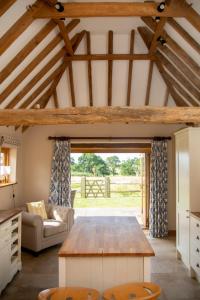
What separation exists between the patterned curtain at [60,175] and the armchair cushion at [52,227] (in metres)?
0.95

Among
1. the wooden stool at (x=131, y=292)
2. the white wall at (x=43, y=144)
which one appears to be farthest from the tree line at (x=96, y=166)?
the wooden stool at (x=131, y=292)

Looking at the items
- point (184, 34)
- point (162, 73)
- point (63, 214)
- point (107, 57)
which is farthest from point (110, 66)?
point (63, 214)

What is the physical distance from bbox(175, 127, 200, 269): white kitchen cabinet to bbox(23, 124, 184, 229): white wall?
2155mm

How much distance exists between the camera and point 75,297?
2.34m

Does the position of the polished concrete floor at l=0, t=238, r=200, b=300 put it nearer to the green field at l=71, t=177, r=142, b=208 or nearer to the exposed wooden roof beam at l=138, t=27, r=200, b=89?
the exposed wooden roof beam at l=138, t=27, r=200, b=89

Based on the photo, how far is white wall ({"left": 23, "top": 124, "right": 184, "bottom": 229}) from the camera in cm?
721

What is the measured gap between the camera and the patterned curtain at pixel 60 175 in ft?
22.9

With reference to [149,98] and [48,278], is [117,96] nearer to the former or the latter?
[149,98]

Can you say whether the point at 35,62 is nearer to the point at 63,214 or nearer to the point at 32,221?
the point at 32,221

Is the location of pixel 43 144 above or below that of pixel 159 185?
above

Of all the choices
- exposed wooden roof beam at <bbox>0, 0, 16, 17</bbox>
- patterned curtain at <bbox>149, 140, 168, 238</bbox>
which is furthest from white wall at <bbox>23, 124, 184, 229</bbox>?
exposed wooden roof beam at <bbox>0, 0, 16, 17</bbox>

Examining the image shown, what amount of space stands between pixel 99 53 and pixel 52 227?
3623 millimetres

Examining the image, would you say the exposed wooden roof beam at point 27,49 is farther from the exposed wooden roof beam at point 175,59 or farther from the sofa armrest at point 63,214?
the sofa armrest at point 63,214

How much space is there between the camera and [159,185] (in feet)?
22.9
